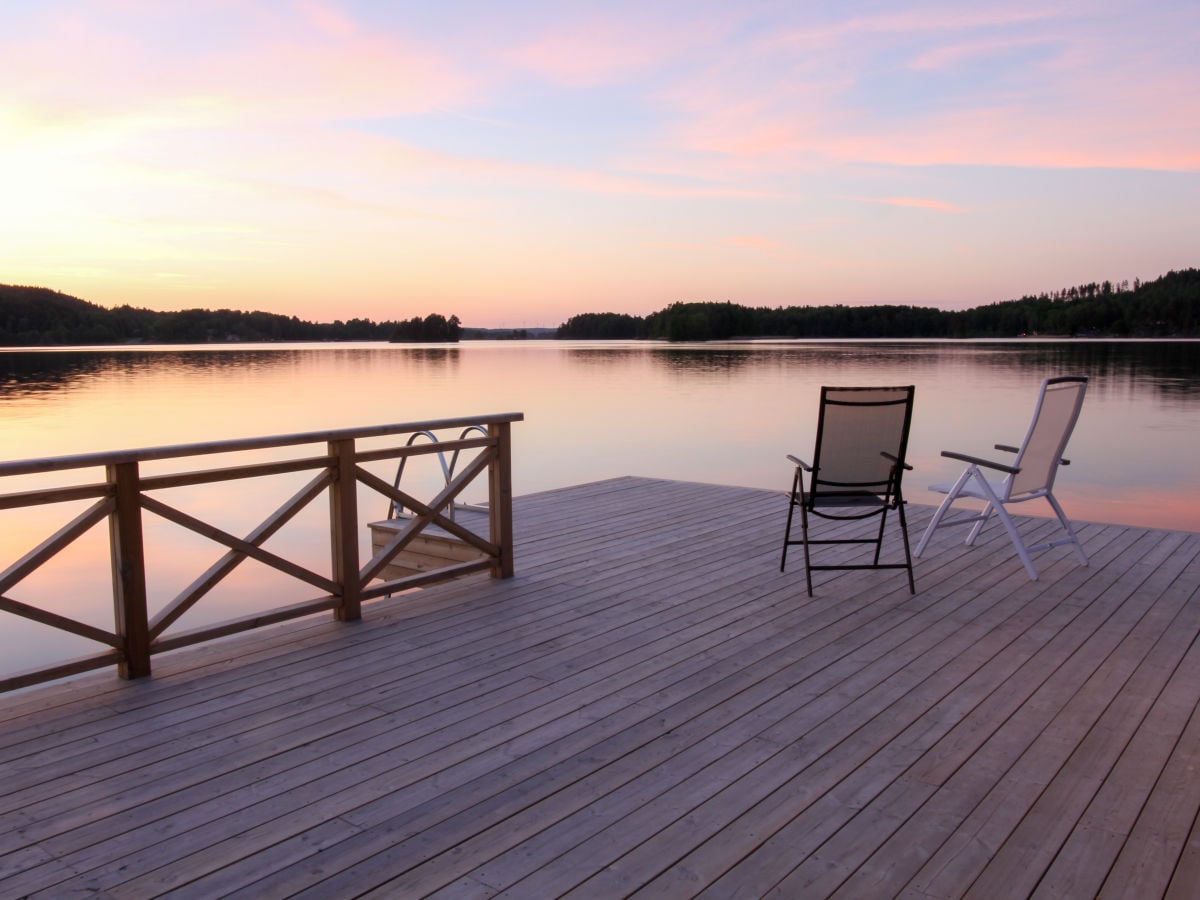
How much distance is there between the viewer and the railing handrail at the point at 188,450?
9.02 ft

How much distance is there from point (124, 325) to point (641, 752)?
160ft

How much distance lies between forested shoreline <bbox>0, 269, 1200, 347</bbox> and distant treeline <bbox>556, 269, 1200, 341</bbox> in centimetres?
8

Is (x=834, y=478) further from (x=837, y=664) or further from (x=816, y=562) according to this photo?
(x=837, y=664)

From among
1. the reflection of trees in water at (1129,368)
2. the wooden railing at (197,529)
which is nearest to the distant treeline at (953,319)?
the reflection of trees in water at (1129,368)

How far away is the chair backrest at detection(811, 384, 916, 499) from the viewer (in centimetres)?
430

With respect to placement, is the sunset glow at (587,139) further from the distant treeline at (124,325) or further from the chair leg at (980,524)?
the chair leg at (980,524)

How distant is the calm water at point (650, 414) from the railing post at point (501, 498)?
409cm

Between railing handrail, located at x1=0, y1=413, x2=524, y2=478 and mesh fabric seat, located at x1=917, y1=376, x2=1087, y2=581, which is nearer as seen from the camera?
railing handrail, located at x1=0, y1=413, x2=524, y2=478

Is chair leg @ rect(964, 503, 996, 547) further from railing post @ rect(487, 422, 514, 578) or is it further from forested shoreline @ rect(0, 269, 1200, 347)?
forested shoreline @ rect(0, 269, 1200, 347)

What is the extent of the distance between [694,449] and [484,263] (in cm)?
1536

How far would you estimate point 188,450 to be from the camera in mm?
3162

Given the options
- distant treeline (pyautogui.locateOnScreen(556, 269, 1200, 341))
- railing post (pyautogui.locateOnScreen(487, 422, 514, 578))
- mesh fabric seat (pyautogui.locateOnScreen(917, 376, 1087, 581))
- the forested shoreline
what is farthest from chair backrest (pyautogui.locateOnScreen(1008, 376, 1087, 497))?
distant treeline (pyautogui.locateOnScreen(556, 269, 1200, 341))

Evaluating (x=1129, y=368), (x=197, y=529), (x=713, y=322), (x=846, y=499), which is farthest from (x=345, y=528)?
(x=713, y=322)

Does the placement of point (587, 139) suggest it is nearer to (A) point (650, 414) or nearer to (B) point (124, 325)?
(A) point (650, 414)
